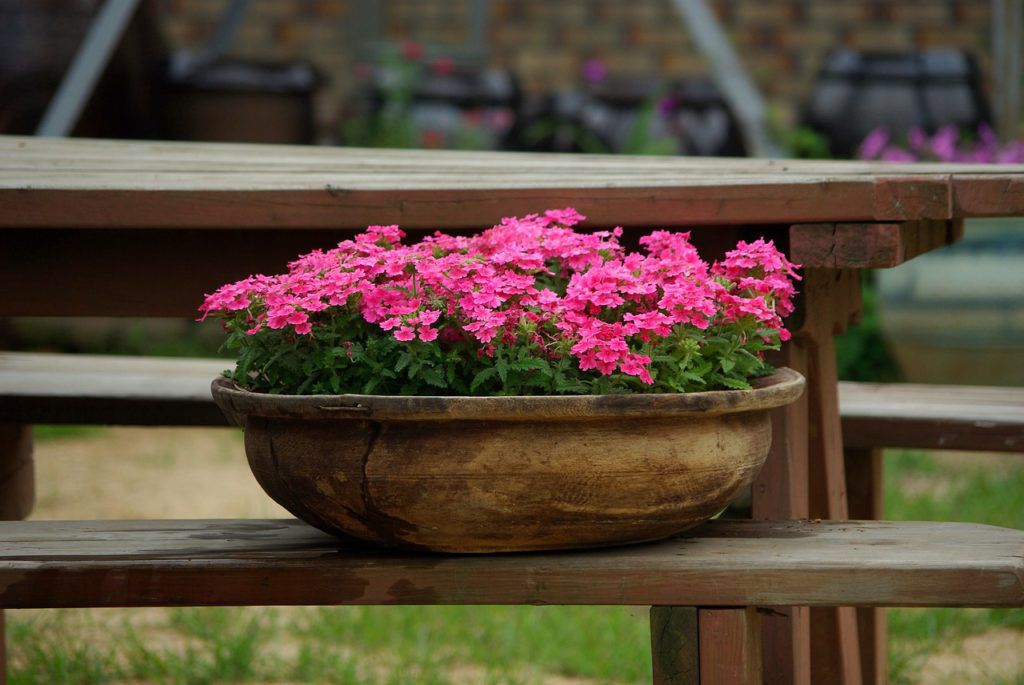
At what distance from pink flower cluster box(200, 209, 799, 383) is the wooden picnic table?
0.10 metres

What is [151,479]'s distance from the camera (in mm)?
4289

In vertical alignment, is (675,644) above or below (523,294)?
below

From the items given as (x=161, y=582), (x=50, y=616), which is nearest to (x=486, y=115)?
(x=50, y=616)

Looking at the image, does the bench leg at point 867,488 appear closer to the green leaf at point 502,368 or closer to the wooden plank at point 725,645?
the wooden plank at point 725,645

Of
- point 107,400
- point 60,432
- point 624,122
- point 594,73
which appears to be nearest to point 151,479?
point 60,432

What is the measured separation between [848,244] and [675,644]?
486 mm

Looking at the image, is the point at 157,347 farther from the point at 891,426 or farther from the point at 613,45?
the point at 891,426

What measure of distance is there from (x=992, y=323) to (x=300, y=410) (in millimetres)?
3679

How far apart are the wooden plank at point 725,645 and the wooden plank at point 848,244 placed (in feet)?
1.37

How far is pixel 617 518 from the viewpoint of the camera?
128cm

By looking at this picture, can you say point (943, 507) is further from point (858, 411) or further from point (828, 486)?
point (828, 486)

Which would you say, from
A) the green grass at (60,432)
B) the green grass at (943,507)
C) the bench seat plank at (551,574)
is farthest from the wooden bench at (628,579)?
the green grass at (60,432)

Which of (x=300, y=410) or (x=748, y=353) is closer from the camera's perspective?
(x=300, y=410)

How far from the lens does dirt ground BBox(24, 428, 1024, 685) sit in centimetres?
382
